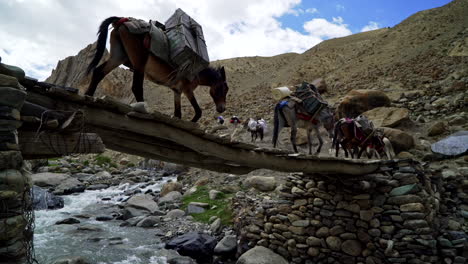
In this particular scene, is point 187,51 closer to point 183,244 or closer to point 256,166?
point 256,166

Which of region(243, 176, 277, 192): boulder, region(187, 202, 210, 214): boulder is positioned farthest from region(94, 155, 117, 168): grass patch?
region(243, 176, 277, 192): boulder

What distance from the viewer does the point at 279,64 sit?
57781 millimetres

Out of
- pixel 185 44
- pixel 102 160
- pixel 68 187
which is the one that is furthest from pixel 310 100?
pixel 102 160

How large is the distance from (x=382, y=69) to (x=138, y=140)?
968 inches

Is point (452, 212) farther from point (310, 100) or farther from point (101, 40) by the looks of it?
point (101, 40)

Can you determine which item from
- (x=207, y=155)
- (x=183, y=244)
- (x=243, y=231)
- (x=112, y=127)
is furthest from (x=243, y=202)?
(x=112, y=127)

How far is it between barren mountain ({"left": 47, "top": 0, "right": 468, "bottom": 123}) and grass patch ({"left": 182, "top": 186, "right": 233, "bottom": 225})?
171 inches

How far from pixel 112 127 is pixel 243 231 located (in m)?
5.17

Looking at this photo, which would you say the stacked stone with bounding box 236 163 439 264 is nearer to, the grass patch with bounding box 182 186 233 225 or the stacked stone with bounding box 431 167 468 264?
the stacked stone with bounding box 431 167 468 264

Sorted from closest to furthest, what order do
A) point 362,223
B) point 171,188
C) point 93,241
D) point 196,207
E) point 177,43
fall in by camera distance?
point 177,43
point 362,223
point 93,241
point 196,207
point 171,188

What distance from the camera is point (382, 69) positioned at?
76.3 ft

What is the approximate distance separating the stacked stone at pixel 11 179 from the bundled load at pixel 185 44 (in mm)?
2318

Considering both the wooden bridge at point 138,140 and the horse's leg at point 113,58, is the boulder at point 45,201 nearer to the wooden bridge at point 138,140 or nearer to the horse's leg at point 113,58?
the horse's leg at point 113,58

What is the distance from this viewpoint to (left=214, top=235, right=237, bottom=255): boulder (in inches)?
267
